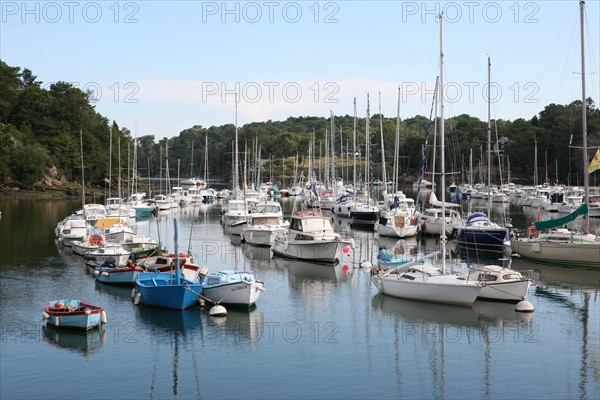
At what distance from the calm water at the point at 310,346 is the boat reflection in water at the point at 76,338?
0.10 m

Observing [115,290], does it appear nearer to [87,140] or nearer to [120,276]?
[120,276]

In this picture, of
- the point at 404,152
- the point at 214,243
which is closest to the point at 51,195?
the point at 214,243

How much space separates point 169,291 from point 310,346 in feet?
27.6

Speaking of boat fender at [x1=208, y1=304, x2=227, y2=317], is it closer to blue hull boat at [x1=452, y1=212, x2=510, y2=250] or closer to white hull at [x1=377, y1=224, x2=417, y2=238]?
blue hull boat at [x1=452, y1=212, x2=510, y2=250]

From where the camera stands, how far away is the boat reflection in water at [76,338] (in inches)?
1203

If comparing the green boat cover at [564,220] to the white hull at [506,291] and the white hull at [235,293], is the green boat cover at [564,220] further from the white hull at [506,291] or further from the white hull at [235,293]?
the white hull at [235,293]

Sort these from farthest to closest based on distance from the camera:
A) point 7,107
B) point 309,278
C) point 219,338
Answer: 1. point 7,107
2. point 309,278
3. point 219,338

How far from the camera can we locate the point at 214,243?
212 feet

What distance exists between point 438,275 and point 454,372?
989cm

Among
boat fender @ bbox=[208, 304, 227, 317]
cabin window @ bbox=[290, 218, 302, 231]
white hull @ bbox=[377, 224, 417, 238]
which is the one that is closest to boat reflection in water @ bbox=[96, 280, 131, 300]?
boat fender @ bbox=[208, 304, 227, 317]

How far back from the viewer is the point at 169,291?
36.0 metres

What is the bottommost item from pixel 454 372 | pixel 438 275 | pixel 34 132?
pixel 454 372

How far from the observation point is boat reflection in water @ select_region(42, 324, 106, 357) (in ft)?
100

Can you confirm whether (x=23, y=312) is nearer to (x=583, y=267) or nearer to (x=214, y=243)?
(x=214, y=243)
